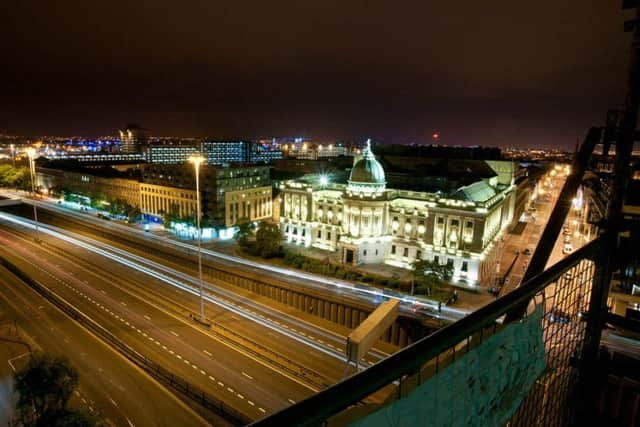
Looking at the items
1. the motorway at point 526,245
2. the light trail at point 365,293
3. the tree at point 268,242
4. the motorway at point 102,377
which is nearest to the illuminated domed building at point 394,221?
the motorway at point 526,245

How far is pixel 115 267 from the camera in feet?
Result: 155

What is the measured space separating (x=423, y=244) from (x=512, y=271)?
39.0ft

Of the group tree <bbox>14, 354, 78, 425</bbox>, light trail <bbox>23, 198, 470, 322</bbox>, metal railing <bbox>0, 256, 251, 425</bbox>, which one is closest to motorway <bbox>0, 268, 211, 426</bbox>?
metal railing <bbox>0, 256, 251, 425</bbox>

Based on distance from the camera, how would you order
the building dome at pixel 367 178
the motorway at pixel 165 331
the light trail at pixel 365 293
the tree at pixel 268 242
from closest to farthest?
the motorway at pixel 165 331 → the light trail at pixel 365 293 → the tree at pixel 268 242 → the building dome at pixel 367 178

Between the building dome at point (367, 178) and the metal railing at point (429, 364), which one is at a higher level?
the metal railing at point (429, 364)

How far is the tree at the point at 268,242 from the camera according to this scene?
51.0 metres

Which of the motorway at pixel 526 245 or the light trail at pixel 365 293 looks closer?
the light trail at pixel 365 293

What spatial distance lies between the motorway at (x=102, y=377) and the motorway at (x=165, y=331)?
1708mm

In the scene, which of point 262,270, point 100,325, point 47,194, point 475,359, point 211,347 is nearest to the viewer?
point 475,359

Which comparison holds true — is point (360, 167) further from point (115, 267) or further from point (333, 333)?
point (115, 267)

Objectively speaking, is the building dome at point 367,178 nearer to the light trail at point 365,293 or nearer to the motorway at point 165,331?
the light trail at point 365,293

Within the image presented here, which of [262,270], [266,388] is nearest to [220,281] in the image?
[262,270]

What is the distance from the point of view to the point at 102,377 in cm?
2659

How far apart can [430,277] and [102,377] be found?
3012cm
